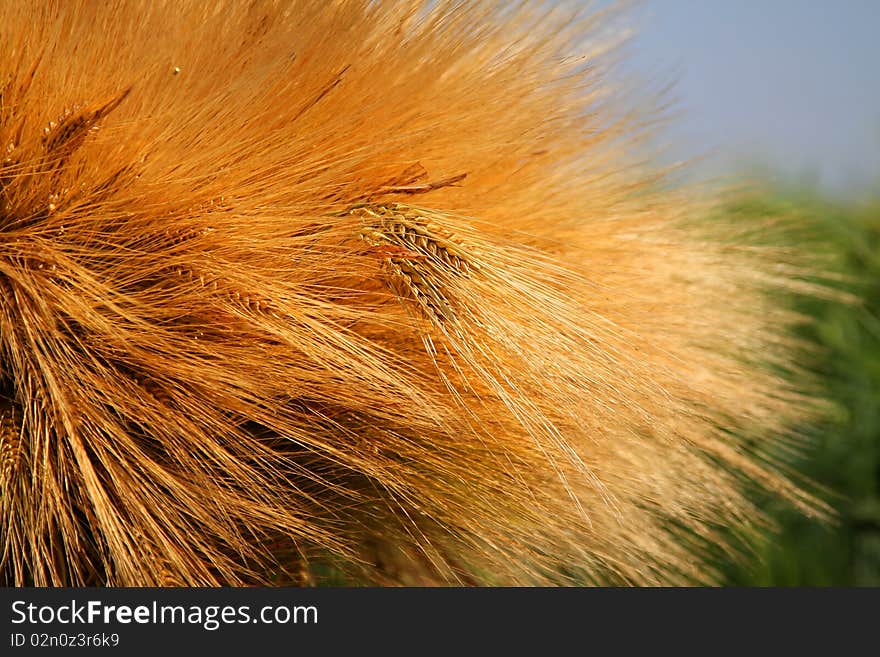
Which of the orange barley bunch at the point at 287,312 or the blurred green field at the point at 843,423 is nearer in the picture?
the orange barley bunch at the point at 287,312

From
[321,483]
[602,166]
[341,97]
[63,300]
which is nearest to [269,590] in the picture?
[321,483]

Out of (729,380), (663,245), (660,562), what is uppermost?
(663,245)

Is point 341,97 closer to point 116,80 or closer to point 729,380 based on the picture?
point 116,80

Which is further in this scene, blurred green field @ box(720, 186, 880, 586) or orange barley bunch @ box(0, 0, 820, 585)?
blurred green field @ box(720, 186, 880, 586)

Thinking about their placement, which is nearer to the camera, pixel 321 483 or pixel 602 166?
pixel 321 483
